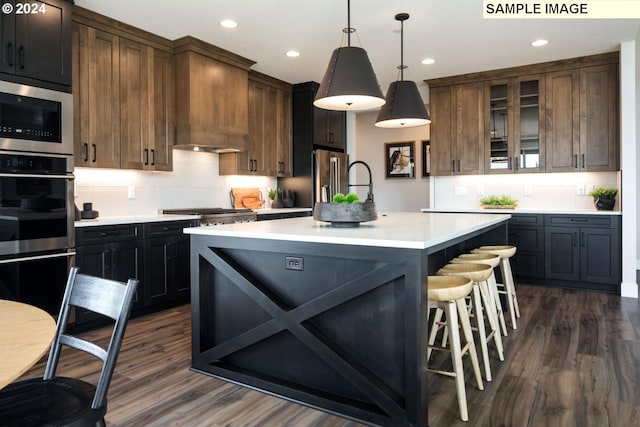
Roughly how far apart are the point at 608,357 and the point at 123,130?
13.8 ft

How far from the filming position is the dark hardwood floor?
2154 millimetres

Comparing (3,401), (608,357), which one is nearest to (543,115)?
(608,357)

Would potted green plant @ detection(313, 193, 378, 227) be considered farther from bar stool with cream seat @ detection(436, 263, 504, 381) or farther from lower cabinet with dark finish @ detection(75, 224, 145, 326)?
lower cabinet with dark finish @ detection(75, 224, 145, 326)

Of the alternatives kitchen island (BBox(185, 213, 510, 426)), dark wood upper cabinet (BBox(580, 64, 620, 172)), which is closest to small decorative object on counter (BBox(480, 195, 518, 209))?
dark wood upper cabinet (BBox(580, 64, 620, 172))

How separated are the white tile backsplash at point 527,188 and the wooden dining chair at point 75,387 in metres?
5.33

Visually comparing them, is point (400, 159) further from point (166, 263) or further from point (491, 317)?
point (491, 317)

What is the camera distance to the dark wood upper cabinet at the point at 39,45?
10.0ft

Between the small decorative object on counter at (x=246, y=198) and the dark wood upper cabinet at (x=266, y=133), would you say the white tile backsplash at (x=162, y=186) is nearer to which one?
the small decorative object on counter at (x=246, y=198)

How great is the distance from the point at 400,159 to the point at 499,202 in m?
2.79

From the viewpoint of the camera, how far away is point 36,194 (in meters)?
3.18

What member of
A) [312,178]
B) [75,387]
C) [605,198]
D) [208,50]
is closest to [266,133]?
[312,178]

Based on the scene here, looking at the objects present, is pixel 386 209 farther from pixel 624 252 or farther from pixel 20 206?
pixel 20 206

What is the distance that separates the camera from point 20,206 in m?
3.09

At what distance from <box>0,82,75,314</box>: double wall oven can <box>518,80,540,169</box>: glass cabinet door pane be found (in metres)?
4.86
